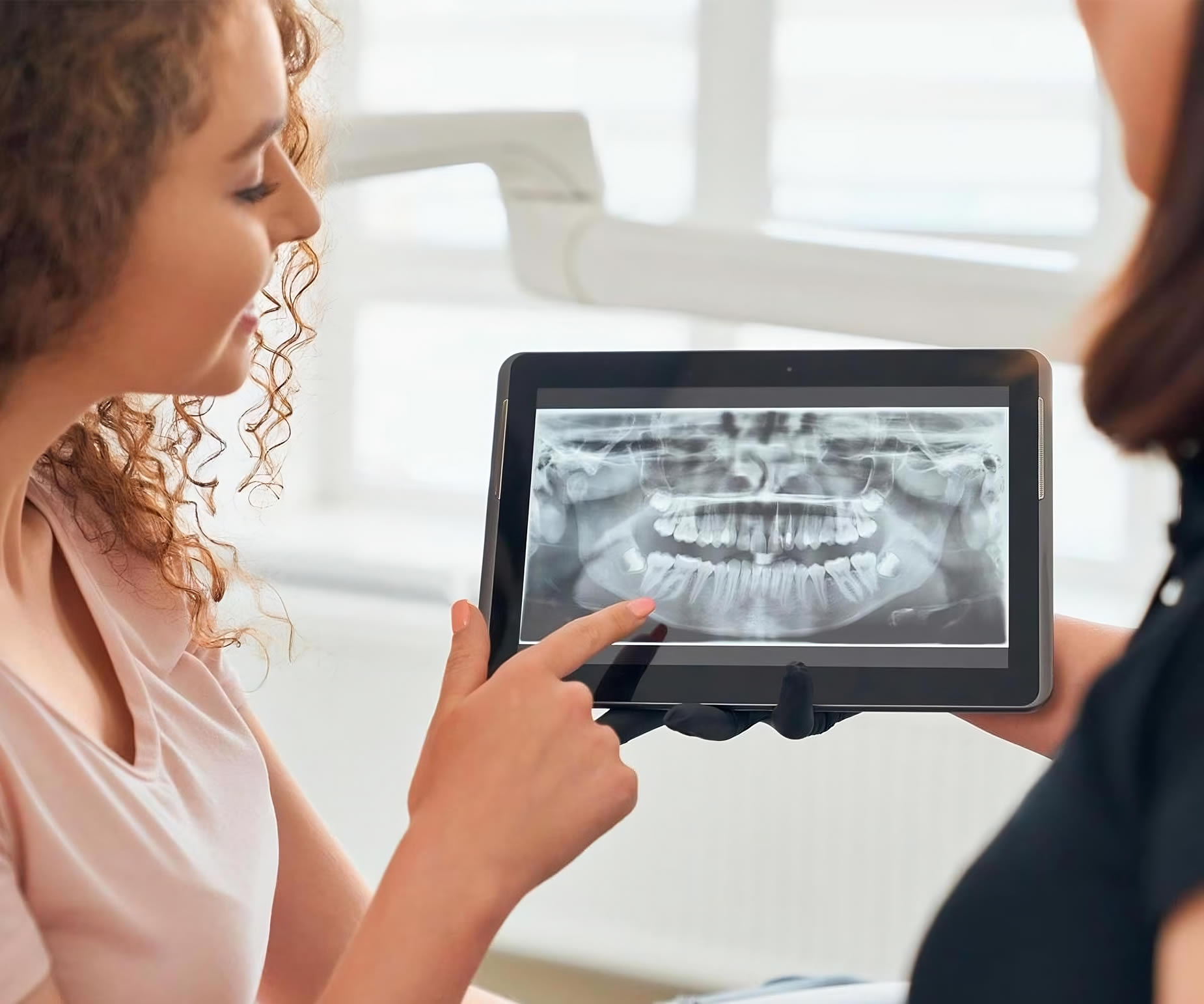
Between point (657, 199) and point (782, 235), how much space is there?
4.72 ft

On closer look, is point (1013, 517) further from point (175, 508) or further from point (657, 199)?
point (657, 199)

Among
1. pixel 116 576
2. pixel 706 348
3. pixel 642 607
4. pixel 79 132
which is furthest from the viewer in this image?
pixel 706 348

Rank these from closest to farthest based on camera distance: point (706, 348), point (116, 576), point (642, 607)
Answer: point (642, 607) → point (116, 576) → point (706, 348)

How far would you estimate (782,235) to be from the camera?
922 mm

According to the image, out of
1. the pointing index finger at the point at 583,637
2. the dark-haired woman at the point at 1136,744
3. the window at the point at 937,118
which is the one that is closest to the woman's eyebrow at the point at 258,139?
the pointing index finger at the point at 583,637

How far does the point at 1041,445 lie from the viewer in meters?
0.89

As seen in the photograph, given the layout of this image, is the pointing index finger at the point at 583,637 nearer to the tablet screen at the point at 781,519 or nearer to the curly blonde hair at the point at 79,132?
the tablet screen at the point at 781,519

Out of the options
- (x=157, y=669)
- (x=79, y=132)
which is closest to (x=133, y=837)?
(x=157, y=669)

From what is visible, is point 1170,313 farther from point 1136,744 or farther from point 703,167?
point 703,167

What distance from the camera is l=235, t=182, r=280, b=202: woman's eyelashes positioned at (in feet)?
2.63

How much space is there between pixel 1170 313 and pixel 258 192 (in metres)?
0.53

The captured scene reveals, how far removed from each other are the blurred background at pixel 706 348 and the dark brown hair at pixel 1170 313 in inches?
53.4

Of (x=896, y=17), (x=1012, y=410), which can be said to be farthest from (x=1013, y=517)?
(x=896, y=17)

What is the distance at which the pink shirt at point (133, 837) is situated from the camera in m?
0.76
